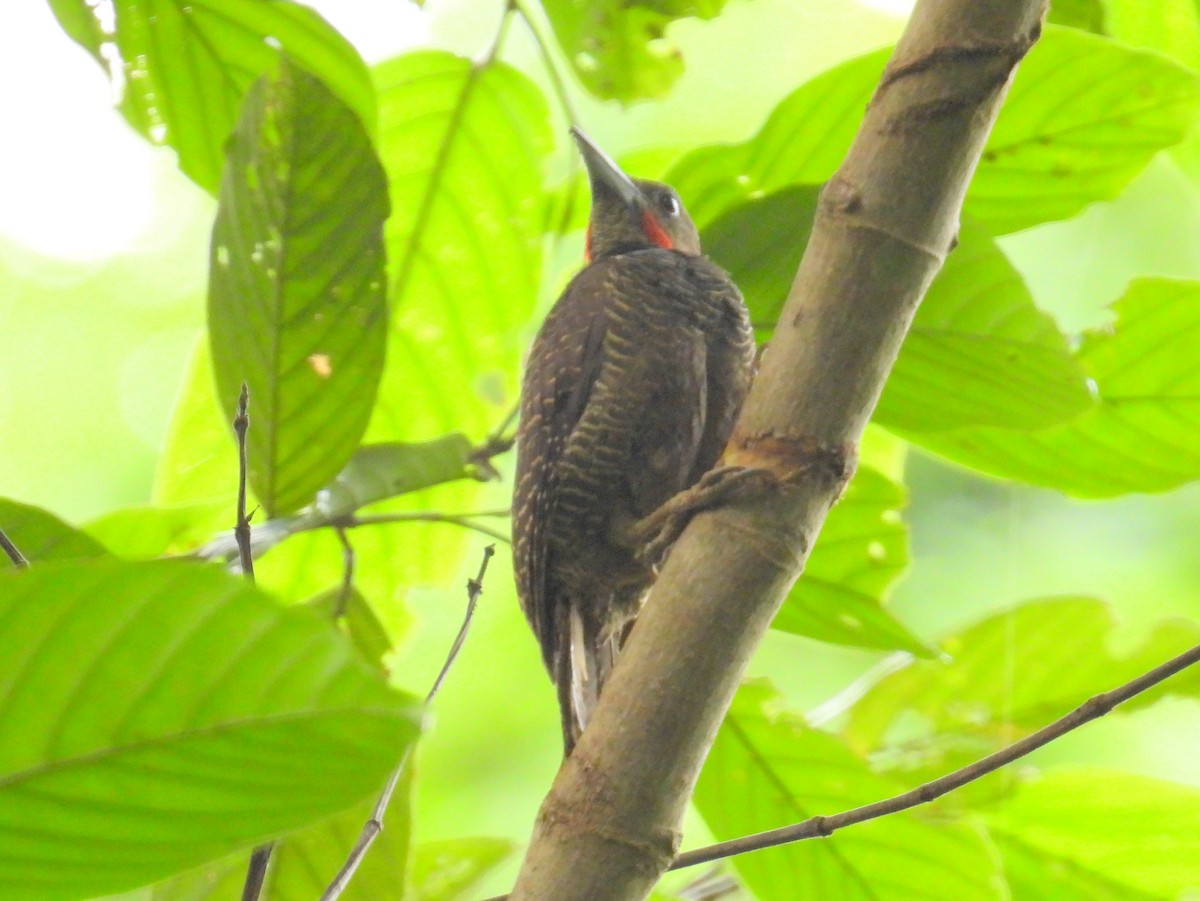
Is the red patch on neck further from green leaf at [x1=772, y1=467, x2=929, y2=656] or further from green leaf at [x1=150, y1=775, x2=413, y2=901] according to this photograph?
green leaf at [x1=150, y1=775, x2=413, y2=901]

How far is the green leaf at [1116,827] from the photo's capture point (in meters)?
1.55

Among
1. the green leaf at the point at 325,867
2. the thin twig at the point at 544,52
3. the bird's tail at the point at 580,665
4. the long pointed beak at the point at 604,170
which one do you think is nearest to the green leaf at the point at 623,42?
the thin twig at the point at 544,52

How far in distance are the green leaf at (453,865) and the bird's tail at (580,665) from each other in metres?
0.24

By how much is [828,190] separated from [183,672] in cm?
69

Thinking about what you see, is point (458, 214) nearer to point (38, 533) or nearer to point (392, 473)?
point (392, 473)

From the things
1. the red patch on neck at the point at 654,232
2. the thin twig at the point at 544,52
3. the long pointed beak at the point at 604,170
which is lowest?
the thin twig at the point at 544,52

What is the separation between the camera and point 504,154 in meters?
1.85

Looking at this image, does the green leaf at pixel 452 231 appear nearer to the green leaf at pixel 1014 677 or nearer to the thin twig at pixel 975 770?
the green leaf at pixel 1014 677

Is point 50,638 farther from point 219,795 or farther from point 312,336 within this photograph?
point 312,336

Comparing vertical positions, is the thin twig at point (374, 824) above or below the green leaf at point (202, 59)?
below

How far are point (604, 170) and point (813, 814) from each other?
116 cm

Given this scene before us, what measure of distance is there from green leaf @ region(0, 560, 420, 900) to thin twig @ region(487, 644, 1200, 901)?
0.96 ft

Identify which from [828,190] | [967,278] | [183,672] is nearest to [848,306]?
[828,190]

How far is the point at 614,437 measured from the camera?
1.86m
